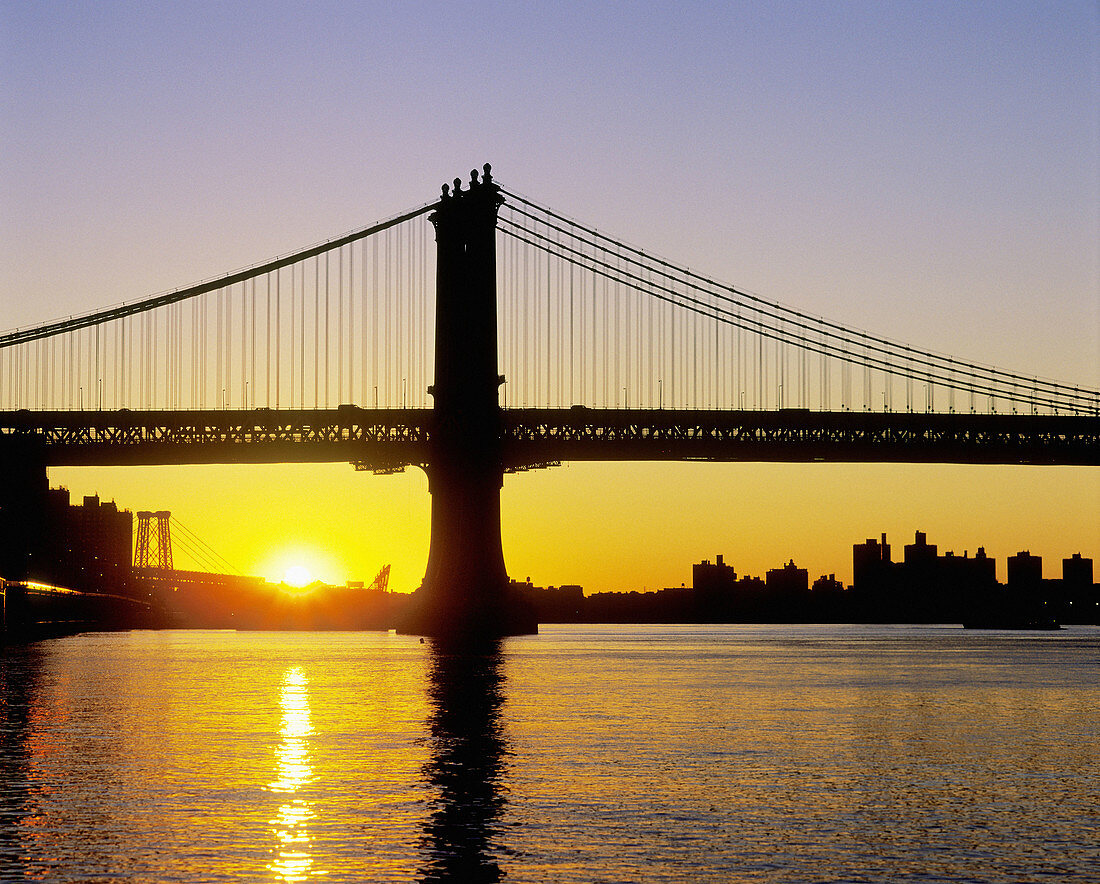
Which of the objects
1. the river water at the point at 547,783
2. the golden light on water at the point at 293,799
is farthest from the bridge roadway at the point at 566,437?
the golden light on water at the point at 293,799

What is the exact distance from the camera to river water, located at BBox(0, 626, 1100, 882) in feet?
57.8

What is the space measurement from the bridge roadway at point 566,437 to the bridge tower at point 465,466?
11.6 ft

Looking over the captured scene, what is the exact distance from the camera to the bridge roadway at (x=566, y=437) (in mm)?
78875

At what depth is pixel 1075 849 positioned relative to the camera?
18547 mm

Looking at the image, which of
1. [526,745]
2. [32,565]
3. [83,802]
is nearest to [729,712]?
[526,745]

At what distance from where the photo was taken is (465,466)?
240 feet

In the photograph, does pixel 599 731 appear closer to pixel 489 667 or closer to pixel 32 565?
pixel 489 667

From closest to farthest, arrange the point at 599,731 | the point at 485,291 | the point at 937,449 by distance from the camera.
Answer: the point at 599,731 → the point at 485,291 → the point at 937,449

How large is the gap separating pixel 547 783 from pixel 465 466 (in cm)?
4963

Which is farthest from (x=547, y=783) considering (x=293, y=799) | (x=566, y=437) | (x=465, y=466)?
(x=566, y=437)

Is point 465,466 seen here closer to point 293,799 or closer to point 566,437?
point 566,437

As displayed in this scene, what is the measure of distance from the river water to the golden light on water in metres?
0.06

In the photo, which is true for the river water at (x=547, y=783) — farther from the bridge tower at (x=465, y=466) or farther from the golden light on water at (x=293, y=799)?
the bridge tower at (x=465, y=466)

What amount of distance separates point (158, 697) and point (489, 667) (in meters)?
15.5
